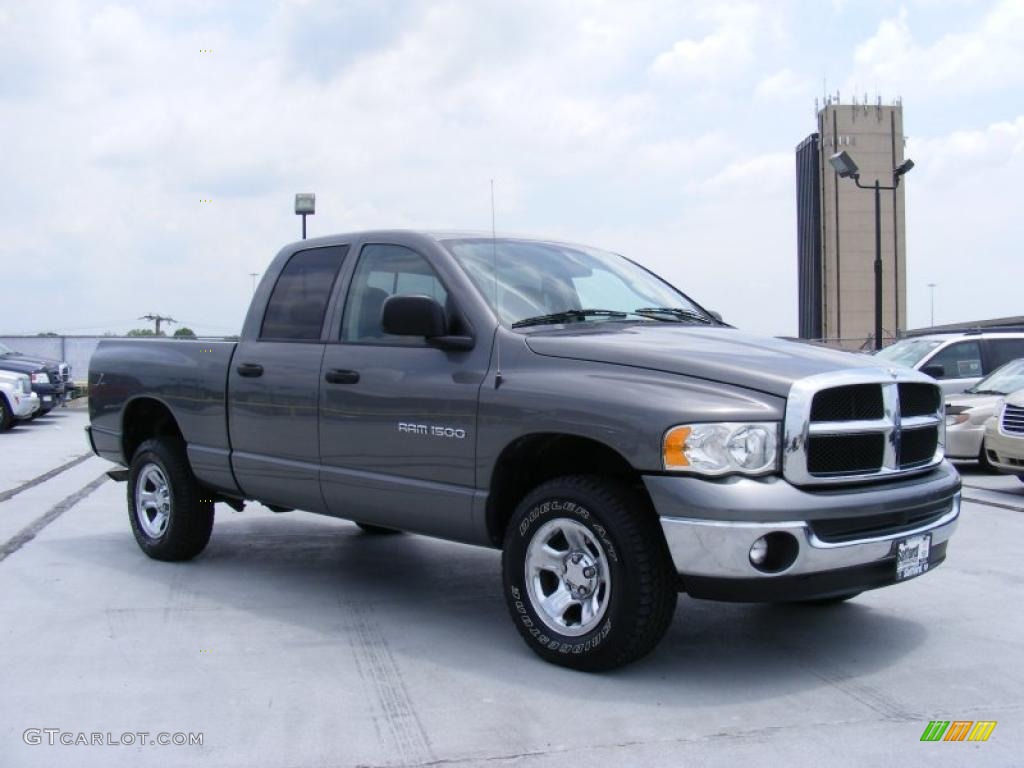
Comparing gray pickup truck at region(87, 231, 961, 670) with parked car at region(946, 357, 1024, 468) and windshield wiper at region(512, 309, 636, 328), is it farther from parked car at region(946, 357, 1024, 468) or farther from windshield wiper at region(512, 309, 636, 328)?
parked car at region(946, 357, 1024, 468)

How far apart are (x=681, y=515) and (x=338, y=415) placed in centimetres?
212

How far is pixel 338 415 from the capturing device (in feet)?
18.2

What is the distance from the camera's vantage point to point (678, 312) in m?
5.70

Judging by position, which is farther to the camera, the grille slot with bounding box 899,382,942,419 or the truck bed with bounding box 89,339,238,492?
the truck bed with bounding box 89,339,238,492

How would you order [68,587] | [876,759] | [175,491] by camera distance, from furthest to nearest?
[175,491], [68,587], [876,759]

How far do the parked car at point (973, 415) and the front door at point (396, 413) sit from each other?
27.8 feet

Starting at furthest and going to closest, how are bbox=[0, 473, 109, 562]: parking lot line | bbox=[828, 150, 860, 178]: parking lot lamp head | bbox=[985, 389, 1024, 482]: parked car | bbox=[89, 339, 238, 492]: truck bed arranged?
bbox=[828, 150, 860, 178]: parking lot lamp head < bbox=[985, 389, 1024, 482]: parked car < bbox=[0, 473, 109, 562]: parking lot line < bbox=[89, 339, 238, 492]: truck bed

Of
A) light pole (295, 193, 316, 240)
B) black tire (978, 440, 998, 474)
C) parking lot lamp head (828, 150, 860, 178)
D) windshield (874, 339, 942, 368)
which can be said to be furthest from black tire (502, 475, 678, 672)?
parking lot lamp head (828, 150, 860, 178)

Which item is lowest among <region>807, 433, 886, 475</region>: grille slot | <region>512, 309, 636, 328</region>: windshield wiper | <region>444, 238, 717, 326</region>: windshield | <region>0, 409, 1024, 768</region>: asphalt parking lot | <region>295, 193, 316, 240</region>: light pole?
<region>0, 409, 1024, 768</region>: asphalt parking lot

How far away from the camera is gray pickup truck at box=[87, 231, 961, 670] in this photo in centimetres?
412

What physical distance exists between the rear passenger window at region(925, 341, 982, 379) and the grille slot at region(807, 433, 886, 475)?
10.4 metres

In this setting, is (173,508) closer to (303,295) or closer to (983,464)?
(303,295)

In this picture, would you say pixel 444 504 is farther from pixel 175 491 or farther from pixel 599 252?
pixel 175 491

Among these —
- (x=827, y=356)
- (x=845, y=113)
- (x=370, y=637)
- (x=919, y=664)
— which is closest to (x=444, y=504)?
(x=370, y=637)
